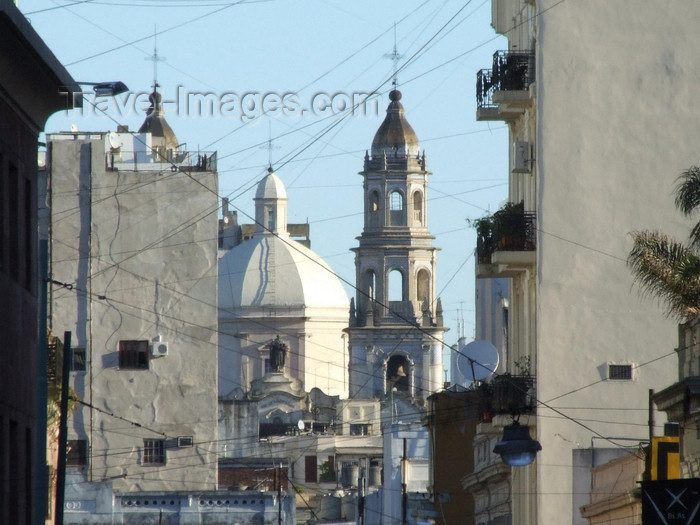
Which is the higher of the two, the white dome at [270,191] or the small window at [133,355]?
the white dome at [270,191]

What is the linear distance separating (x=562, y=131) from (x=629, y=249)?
1.98 m

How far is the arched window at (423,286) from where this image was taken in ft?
418

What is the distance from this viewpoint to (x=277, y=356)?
131875 millimetres

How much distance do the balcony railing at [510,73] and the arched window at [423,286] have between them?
9737 centimetres

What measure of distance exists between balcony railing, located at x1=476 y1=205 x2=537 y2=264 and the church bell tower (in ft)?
301

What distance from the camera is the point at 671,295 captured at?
2222cm

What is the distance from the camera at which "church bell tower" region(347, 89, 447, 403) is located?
406 feet

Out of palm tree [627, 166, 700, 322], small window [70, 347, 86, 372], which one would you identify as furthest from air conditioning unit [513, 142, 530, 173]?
small window [70, 347, 86, 372]

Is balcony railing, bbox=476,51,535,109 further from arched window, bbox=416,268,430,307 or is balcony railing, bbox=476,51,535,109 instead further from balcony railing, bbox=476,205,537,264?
arched window, bbox=416,268,430,307

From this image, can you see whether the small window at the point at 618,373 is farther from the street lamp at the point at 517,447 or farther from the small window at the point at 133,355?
the small window at the point at 133,355

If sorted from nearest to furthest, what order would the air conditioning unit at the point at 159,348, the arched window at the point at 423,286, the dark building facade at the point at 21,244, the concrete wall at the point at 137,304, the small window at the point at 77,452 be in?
the dark building facade at the point at 21,244, the small window at the point at 77,452, the concrete wall at the point at 137,304, the air conditioning unit at the point at 159,348, the arched window at the point at 423,286

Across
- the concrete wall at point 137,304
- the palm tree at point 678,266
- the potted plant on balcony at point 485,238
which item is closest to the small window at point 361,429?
the concrete wall at point 137,304

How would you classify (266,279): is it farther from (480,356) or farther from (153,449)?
(480,356)

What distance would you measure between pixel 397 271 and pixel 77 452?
76477 mm
